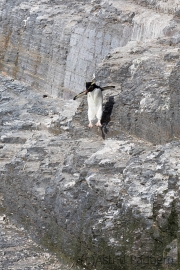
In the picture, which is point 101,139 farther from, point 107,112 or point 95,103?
point 95,103

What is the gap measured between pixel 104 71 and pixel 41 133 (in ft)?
7.64

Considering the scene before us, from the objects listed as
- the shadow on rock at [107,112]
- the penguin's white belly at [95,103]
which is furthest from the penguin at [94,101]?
the shadow on rock at [107,112]

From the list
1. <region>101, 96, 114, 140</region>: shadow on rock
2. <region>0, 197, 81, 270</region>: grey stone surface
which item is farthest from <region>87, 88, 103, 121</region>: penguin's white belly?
<region>0, 197, 81, 270</region>: grey stone surface

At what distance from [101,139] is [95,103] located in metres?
0.83

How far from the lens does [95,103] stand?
1387cm

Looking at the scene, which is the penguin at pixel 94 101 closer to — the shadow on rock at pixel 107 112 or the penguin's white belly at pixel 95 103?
the penguin's white belly at pixel 95 103

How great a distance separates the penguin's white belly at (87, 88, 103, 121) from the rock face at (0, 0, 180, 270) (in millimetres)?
261

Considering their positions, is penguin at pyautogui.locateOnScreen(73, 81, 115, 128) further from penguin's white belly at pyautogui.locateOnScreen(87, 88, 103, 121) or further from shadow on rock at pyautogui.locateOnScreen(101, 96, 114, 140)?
shadow on rock at pyautogui.locateOnScreen(101, 96, 114, 140)

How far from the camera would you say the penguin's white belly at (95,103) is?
1375 centimetres

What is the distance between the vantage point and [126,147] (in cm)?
1261

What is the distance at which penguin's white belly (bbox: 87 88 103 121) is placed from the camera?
13.8 metres

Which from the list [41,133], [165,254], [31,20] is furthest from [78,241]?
[31,20]

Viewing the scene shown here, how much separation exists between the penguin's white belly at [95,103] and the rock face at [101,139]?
26cm

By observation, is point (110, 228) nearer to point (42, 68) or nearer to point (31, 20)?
point (42, 68)
